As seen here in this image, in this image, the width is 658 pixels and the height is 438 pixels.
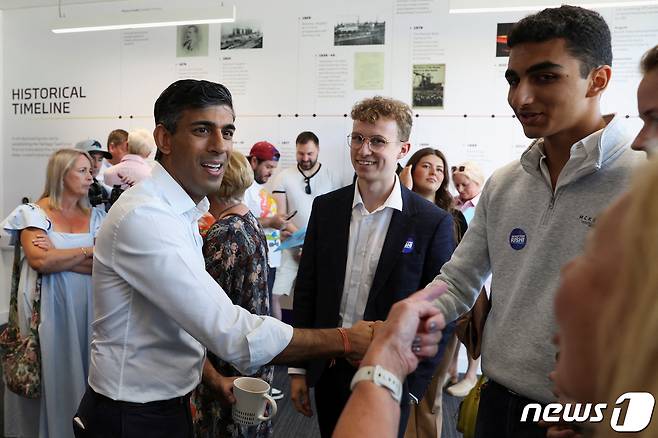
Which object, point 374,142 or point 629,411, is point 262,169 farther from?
point 629,411

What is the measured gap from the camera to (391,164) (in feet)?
6.42

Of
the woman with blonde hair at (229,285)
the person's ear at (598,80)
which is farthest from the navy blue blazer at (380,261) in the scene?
the person's ear at (598,80)

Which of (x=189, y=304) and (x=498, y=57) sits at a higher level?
(x=498, y=57)

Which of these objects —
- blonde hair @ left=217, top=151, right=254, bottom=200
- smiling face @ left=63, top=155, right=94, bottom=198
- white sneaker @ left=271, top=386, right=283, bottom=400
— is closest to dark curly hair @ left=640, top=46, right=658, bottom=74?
blonde hair @ left=217, top=151, right=254, bottom=200

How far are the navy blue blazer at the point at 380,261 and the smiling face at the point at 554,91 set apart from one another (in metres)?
0.66

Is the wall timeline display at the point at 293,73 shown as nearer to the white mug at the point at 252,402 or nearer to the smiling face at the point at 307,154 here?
the smiling face at the point at 307,154

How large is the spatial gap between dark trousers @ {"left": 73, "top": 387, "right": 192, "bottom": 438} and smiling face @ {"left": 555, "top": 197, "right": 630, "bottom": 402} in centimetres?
121

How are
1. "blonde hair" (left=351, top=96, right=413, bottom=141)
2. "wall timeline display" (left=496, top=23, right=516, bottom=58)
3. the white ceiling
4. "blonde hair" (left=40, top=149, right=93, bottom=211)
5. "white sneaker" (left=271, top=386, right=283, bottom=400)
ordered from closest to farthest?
"blonde hair" (left=351, top=96, right=413, bottom=141), "blonde hair" (left=40, top=149, right=93, bottom=211), "white sneaker" (left=271, top=386, right=283, bottom=400), "wall timeline display" (left=496, top=23, right=516, bottom=58), the white ceiling

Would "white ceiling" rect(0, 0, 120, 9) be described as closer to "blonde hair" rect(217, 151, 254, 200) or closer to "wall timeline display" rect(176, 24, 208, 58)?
"wall timeline display" rect(176, 24, 208, 58)

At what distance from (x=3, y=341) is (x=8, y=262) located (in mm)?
3835

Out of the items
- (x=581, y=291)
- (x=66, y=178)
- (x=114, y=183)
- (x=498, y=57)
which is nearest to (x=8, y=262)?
(x=114, y=183)

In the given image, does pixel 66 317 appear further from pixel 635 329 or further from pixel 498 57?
pixel 498 57

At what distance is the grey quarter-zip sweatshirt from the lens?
3.75ft

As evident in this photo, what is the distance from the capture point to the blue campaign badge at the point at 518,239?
4.14ft
